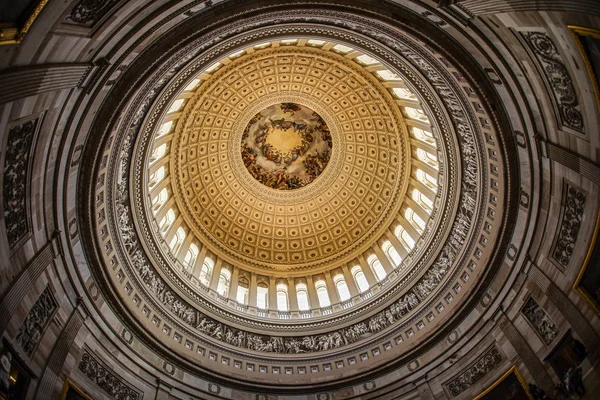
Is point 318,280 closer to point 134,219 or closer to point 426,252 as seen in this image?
point 426,252

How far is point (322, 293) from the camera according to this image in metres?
29.1

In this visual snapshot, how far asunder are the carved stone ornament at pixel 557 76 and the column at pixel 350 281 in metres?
17.5

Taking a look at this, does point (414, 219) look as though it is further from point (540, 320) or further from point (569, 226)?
point (569, 226)

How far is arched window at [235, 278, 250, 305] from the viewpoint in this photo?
27.0 meters

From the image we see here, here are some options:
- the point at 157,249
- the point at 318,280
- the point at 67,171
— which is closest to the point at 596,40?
the point at 67,171

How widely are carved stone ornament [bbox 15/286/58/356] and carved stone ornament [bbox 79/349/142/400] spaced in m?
2.08

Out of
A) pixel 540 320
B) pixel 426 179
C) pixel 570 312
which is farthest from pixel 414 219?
pixel 570 312

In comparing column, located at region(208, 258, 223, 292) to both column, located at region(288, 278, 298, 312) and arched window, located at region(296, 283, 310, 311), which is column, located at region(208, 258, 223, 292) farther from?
arched window, located at region(296, 283, 310, 311)

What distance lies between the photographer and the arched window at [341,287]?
27895mm

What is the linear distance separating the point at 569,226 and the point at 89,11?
1492cm

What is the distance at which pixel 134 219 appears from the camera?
20469 millimetres

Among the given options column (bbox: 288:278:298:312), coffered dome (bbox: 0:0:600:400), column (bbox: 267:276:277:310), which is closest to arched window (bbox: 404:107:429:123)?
coffered dome (bbox: 0:0:600:400)

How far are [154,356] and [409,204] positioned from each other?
18.5m

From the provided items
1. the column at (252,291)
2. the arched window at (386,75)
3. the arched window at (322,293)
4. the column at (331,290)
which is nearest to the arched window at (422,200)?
the arched window at (386,75)
